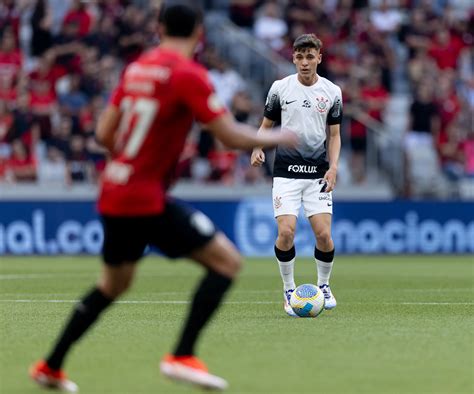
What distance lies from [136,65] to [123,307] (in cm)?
562

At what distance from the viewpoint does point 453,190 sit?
2447cm

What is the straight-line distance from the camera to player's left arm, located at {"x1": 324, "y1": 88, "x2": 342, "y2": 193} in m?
11.6

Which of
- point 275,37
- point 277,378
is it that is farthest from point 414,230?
point 277,378

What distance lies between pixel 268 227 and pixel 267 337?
13686 mm

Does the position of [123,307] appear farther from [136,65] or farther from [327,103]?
[136,65]

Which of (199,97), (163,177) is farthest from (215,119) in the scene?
(163,177)

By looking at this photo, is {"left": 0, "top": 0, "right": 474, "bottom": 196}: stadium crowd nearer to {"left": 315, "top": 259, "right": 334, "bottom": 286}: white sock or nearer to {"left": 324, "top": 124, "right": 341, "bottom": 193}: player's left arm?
{"left": 315, "top": 259, "right": 334, "bottom": 286}: white sock

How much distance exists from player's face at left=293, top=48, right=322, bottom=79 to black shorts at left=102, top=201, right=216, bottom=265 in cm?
477

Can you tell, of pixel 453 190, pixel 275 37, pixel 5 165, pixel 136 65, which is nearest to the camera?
pixel 136 65

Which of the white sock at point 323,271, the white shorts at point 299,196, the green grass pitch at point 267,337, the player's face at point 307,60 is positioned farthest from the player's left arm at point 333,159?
the green grass pitch at point 267,337

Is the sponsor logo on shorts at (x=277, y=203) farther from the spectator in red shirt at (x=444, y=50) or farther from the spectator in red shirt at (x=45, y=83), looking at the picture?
the spectator in red shirt at (x=444, y=50)

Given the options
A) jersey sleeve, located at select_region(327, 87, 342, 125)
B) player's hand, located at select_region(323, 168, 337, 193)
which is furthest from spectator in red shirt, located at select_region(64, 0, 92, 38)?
player's hand, located at select_region(323, 168, 337, 193)

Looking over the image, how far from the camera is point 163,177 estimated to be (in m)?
7.07

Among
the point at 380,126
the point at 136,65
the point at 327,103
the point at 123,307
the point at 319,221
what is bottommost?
the point at 380,126
